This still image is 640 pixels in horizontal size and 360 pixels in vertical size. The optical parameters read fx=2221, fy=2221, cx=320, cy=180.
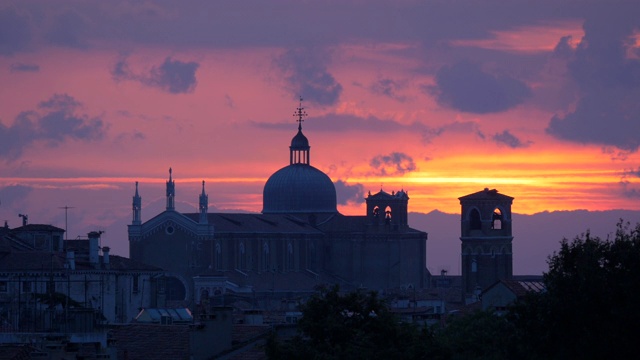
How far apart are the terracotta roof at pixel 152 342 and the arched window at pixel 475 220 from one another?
259 ft

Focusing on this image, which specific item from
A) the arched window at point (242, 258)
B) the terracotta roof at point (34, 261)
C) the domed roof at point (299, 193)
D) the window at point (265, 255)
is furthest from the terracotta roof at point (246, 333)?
the domed roof at point (299, 193)

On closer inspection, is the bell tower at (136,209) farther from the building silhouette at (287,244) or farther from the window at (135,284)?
the window at (135,284)

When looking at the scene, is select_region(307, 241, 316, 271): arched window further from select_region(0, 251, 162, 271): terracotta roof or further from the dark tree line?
Result: the dark tree line

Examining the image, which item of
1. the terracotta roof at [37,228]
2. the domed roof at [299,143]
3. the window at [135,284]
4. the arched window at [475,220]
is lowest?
the window at [135,284]

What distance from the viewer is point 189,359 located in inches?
1908

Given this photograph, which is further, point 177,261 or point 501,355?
point 177,261

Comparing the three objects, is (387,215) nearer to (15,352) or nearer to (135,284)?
(135,284)

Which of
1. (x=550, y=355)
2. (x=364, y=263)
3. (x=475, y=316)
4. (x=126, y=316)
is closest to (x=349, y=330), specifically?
(x=550, y=355)

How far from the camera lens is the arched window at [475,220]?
436 feet

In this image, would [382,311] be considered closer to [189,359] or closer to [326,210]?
[189,359]

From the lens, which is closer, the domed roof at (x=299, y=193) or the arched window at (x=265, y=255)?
the arched window at (x=265, y=255)

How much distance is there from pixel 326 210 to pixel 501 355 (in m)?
111

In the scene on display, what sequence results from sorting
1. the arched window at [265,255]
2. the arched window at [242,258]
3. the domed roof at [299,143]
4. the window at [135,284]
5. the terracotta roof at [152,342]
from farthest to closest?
the domed roof at [299,143] → the arched window at [265,255] → the arched window at [242,258] → the window at [135,284] → the terracotta roof at [152,342]

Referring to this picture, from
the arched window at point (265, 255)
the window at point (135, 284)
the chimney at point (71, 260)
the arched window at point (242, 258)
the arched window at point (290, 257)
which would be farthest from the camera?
the arched window at point (290, 257)
